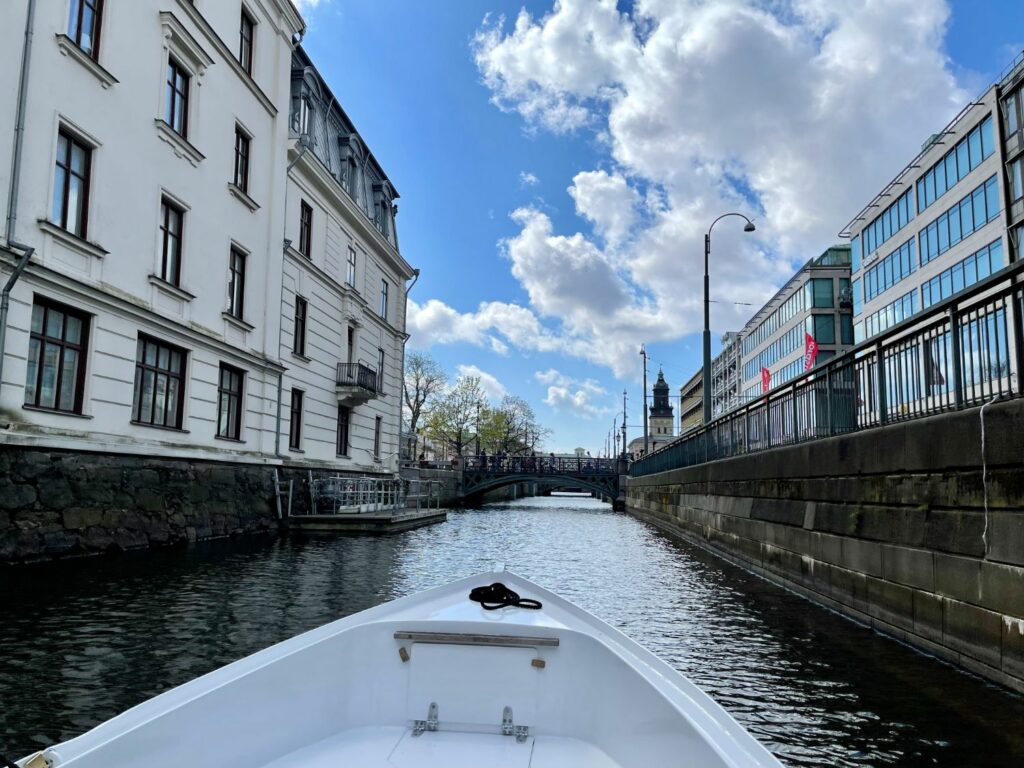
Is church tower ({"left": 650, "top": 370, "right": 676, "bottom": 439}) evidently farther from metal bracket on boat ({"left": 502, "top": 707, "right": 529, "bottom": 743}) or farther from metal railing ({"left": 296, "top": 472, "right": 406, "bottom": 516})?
metal bracket on boat ({"left": 502, "top": 707, "right": 529, "bottom": 743})

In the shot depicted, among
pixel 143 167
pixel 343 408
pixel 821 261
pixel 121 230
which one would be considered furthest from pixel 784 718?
pixel 821 261

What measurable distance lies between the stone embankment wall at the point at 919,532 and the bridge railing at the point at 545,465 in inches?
1500

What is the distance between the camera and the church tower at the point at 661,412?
11519 cm

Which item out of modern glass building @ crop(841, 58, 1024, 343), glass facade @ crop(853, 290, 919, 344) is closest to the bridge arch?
glass facade @ crop(853, 290, 919, 344)

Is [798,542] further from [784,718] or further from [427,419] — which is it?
[427,419]

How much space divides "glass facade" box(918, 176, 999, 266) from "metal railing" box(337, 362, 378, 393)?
27677 millimetres

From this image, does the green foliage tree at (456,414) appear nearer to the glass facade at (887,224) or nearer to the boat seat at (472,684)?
the glass facade at (887,224)

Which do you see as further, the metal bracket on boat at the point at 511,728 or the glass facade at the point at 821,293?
the glass facade at the point at 821,293

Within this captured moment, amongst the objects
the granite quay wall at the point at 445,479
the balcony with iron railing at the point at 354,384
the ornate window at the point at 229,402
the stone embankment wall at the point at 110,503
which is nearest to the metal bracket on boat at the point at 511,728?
the stone embankment wall at the point at 110,503

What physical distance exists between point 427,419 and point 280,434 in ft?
138

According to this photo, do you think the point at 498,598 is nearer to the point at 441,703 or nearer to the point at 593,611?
the point at 441,703

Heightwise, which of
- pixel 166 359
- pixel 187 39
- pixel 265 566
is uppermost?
pixel 187 39

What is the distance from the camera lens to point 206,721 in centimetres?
246

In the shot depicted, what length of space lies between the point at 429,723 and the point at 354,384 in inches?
846
